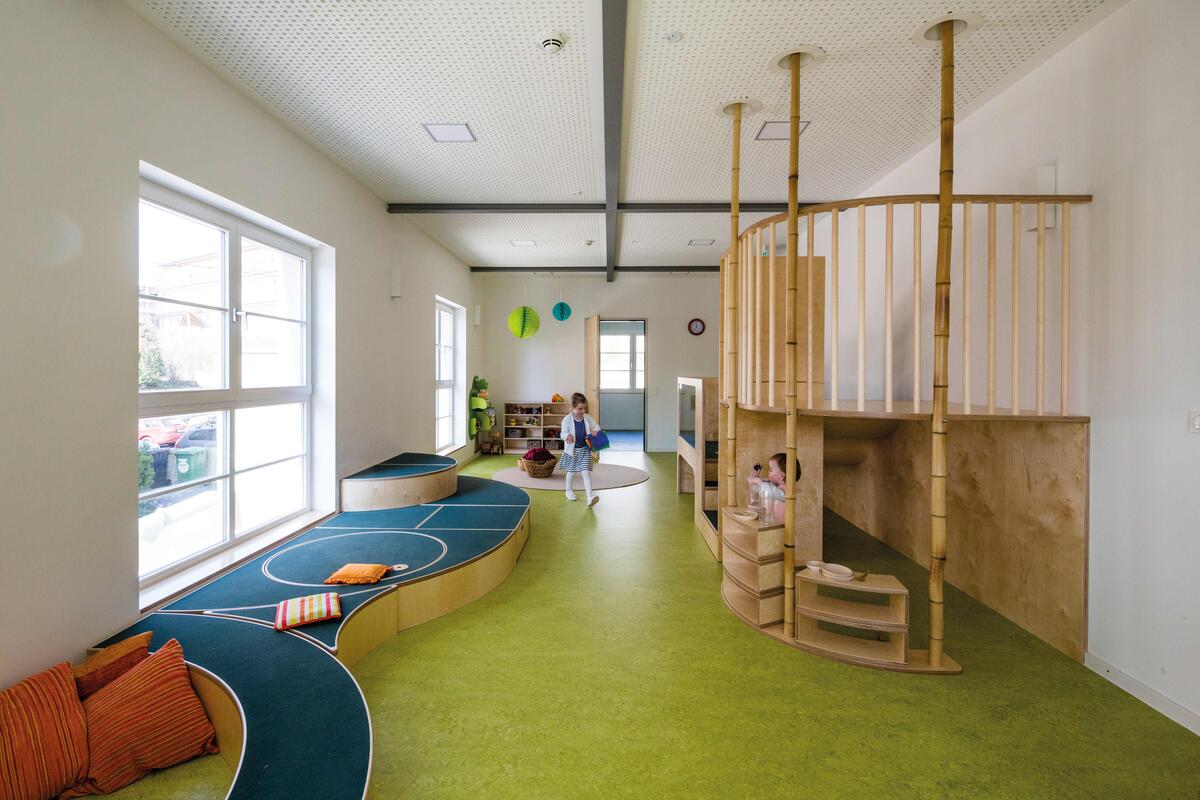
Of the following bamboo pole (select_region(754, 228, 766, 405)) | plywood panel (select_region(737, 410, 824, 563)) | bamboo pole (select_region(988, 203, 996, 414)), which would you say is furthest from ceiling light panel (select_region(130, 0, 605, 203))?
plywood panel (select_region(737, 410, 824, 563))

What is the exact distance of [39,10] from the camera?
212 cm

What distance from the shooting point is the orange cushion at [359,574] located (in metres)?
3.02

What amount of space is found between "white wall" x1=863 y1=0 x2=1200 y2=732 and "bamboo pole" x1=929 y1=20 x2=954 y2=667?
72cm

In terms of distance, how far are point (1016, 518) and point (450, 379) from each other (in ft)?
22.8

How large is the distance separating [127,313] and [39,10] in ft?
3.81

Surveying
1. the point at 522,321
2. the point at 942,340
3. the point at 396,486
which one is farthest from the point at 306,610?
the point at 522,321

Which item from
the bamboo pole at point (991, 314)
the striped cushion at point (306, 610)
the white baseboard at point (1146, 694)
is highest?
the bamboo pole at point (991, 314)

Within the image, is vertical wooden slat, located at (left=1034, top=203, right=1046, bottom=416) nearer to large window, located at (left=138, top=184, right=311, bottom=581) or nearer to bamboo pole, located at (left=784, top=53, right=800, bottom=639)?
bamboo pole, located at (left=784, top=53, right=800, bottom=639)

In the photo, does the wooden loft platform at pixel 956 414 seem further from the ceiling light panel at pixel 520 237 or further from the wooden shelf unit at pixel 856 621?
the ceiling light panel at pixel 520 237

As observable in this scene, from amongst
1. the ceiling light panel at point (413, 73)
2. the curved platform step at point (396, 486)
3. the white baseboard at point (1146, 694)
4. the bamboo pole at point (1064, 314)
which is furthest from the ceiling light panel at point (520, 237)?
the white baseboard at point (1146, 694)

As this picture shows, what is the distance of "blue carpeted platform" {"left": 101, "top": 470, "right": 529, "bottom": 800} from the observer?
1.70 metres

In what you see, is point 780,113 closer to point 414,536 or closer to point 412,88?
point 412,88

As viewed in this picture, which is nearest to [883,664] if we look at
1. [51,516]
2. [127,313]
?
[51,516]

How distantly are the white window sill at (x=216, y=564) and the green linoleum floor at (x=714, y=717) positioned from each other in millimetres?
1084
